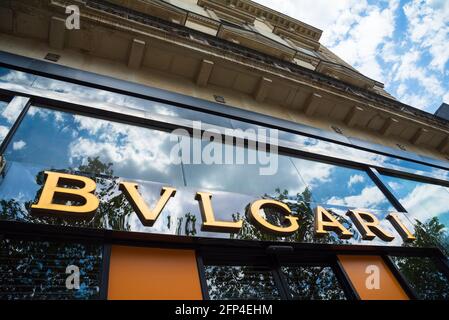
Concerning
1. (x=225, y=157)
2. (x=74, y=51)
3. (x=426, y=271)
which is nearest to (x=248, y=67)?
(x=225, y=157)

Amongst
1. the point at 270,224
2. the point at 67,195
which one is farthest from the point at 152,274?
the point at 270,224

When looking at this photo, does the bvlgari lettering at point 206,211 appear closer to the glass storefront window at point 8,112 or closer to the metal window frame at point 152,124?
the metal window frame at point 152,124

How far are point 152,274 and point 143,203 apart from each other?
3.71 ft

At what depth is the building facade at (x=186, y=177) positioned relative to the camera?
4414 millimetres

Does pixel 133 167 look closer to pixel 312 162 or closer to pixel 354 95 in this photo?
pixel 312 162

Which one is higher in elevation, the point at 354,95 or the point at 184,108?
the point at 354,95

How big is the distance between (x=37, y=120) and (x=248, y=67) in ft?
21.8

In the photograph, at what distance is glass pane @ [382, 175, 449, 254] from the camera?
→ 761 centimetres

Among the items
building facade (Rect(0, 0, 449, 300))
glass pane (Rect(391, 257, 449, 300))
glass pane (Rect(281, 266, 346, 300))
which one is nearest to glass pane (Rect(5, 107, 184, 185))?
building facade (Rect(0, 0, 449, 300))

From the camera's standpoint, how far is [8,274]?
3.73 m

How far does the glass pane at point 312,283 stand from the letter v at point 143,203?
242 cm

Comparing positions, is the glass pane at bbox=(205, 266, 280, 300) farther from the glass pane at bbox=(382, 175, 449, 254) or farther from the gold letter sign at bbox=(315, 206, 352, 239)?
the glass pane at bbox=(382, 175, 449, 254)

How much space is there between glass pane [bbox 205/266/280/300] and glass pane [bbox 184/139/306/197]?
1.63m

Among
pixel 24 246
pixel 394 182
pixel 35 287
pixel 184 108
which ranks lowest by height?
pixel 35 287
